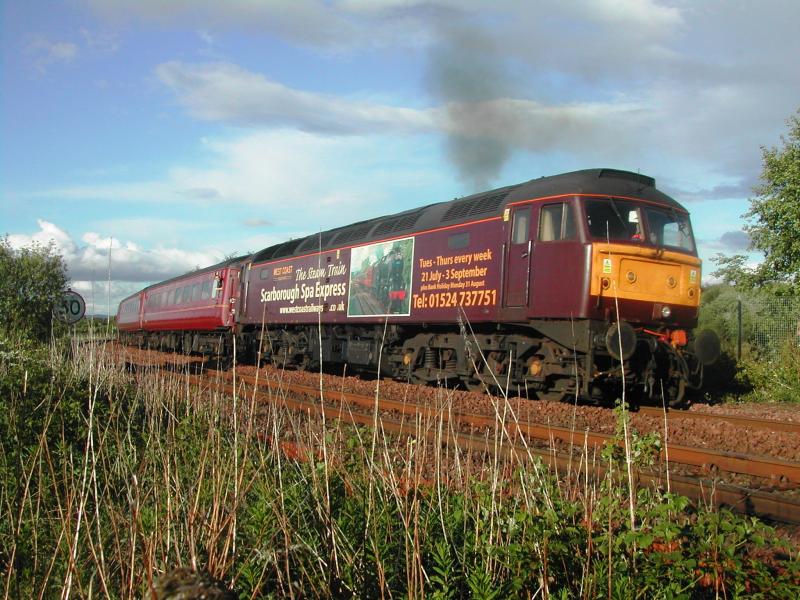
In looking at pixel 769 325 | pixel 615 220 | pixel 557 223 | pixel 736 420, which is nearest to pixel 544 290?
pixel 557 223

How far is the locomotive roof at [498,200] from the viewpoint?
35.7 feet

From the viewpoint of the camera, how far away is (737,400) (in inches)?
533

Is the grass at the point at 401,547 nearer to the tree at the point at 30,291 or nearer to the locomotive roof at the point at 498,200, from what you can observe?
the locomotive roof at the point at 498,200

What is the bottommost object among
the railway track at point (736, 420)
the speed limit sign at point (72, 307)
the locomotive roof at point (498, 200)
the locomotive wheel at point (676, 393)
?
the railway track at point (736, 420)

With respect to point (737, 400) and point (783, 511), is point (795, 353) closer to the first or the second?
point (737, 400)

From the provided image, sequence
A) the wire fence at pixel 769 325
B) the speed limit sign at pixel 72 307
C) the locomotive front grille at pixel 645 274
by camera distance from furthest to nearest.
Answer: the wire fence at pixel 769 325
the speed limit sign at pixel 72 307
the locomotive front grille at pixel 645 274

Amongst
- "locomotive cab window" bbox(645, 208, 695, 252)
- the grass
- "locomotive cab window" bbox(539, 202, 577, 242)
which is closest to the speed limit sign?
"locomotive cab window" bbox(539, 202, 577, 242)

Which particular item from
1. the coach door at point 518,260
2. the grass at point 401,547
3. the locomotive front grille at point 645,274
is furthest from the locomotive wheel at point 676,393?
the grass at point 401,547

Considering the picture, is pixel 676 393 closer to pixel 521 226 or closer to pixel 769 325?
pixel 521 226

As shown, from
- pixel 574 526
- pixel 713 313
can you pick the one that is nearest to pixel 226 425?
pixel 574 526

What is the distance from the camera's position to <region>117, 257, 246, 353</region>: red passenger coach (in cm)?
2303

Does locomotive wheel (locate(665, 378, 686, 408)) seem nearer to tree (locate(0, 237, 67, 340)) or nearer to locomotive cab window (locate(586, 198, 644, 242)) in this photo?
locomotive cab window (locate(586, 198, 644, 242))

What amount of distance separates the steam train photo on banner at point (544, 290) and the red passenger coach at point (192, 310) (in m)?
5.32

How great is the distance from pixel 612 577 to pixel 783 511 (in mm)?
2820
